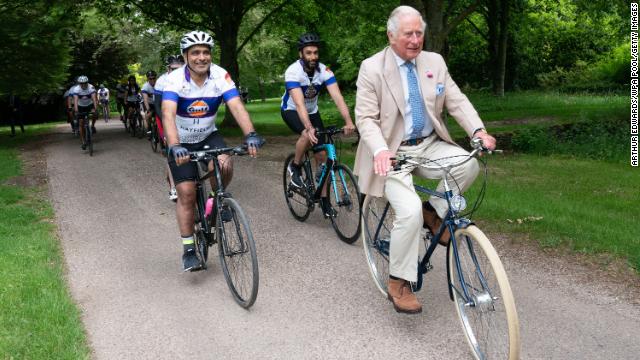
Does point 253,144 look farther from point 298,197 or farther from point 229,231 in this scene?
point 298,197

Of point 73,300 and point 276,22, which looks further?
point 276,22

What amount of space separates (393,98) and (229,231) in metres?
1.70

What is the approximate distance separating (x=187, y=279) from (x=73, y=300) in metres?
0.96

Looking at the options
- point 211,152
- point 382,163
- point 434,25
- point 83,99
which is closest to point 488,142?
point 382,163

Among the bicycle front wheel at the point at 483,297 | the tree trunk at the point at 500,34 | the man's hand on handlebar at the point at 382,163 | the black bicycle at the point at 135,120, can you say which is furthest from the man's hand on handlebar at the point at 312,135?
the tree trunk at the point at 500,34

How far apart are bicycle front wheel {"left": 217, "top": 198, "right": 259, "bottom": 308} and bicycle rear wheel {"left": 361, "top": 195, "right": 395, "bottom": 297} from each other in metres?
0.93

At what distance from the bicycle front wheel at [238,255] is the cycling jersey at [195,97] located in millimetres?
924

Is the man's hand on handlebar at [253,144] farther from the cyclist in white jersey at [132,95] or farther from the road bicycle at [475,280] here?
the cyclist in white jersey at [132,95]

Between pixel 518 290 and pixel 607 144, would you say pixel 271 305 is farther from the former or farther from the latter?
pixel 607 144

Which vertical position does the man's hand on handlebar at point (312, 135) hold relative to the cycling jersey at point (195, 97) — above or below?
below

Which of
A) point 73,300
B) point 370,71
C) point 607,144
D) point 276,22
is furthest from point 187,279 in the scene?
point 276,22

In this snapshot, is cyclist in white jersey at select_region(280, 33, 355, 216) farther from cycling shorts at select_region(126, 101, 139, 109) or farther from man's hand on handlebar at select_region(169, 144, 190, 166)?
cycling shorts at select_region(126, 101, 139, 109)

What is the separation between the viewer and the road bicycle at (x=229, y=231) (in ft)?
15.2

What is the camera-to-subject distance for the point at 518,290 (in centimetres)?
493
